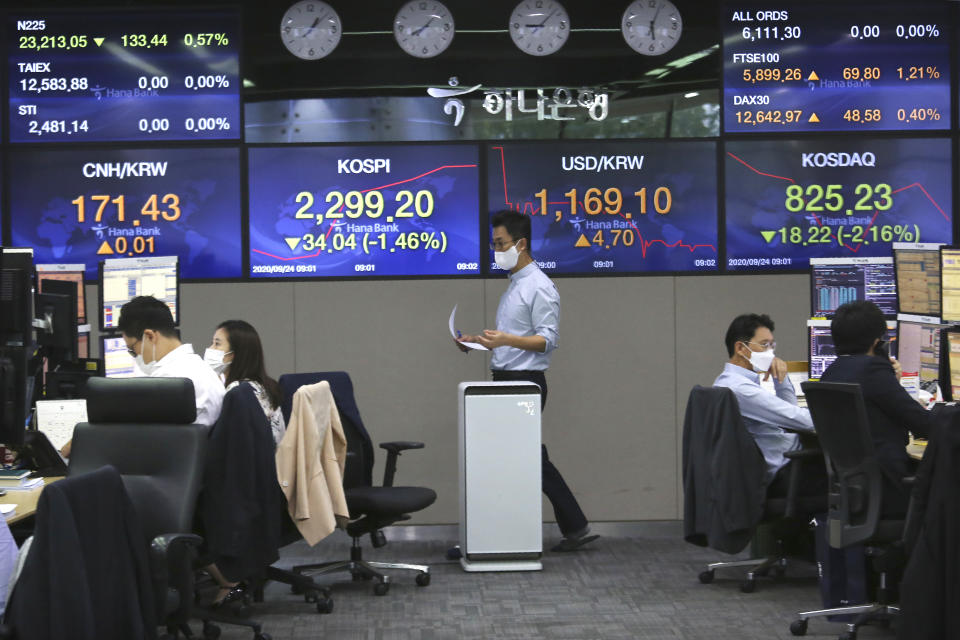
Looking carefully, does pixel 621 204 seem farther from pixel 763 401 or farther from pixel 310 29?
pixel 310 29

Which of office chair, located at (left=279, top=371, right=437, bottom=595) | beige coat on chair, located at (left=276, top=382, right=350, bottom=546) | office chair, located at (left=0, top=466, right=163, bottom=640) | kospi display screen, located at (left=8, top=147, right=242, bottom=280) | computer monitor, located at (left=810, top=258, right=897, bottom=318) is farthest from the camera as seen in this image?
kospi display screen, located at (left=8, top=147, right=242, bottom=280)

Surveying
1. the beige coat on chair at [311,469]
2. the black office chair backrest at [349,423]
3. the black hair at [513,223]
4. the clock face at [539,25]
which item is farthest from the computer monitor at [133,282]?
the clock face at [539,25]

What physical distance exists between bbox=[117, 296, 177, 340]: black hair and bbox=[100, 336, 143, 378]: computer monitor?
1001 millimetres

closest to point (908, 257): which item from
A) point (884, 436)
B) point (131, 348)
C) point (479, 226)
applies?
point (884, 436)

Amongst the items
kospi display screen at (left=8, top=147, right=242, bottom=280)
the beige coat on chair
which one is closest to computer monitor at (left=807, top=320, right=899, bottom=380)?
the beige coat on chair

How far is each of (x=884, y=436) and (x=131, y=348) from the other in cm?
291

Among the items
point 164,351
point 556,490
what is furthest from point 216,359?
point 556,490

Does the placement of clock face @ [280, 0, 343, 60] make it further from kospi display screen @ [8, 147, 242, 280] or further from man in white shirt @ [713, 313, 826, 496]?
man in white shirt @ [713, 313, 826, 496]

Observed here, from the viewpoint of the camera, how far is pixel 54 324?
193 inches

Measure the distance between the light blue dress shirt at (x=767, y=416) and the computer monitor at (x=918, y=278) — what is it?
693 mm

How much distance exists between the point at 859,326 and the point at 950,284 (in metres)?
0.68

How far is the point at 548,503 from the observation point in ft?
21.4

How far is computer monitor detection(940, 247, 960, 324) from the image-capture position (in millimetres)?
4789

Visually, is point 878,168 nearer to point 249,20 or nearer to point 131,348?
point 249,20
